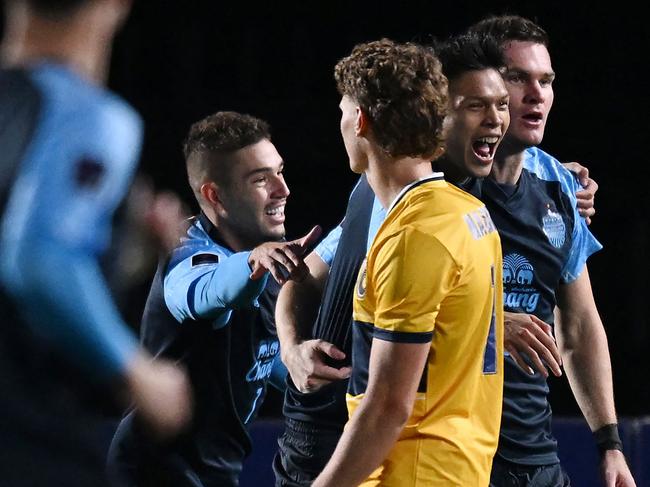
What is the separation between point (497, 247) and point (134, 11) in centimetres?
687

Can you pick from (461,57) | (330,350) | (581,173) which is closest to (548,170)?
(581,173)

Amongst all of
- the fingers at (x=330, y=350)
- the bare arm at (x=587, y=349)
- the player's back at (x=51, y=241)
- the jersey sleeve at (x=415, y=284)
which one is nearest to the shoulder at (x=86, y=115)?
the player's back at (x=51, y=241)

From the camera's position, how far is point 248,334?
376cm

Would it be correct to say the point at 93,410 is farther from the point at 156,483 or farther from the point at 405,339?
the point at 156,483

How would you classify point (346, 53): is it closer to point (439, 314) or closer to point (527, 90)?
point (527, 90)

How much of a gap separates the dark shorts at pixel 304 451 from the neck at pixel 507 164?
882 mm

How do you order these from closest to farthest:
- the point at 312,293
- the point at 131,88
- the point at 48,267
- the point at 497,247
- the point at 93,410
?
the point at 48,267
the point at 93,410
the point at 497,247
the point at 312,293
the point at 131,88

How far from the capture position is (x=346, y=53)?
8.88 meters

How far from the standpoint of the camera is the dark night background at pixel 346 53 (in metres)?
8.72

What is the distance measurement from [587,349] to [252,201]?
119cm

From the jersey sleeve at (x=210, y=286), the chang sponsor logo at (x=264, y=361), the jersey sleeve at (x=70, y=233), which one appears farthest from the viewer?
the chang sponsor logo at (x=264, y=361)

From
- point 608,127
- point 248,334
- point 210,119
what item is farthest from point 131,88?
point 248,334

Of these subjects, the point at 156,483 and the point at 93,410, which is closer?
the point at 93,410

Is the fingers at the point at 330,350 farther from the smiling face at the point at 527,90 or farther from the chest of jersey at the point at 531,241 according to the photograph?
the smiling face at the point at 527,90
